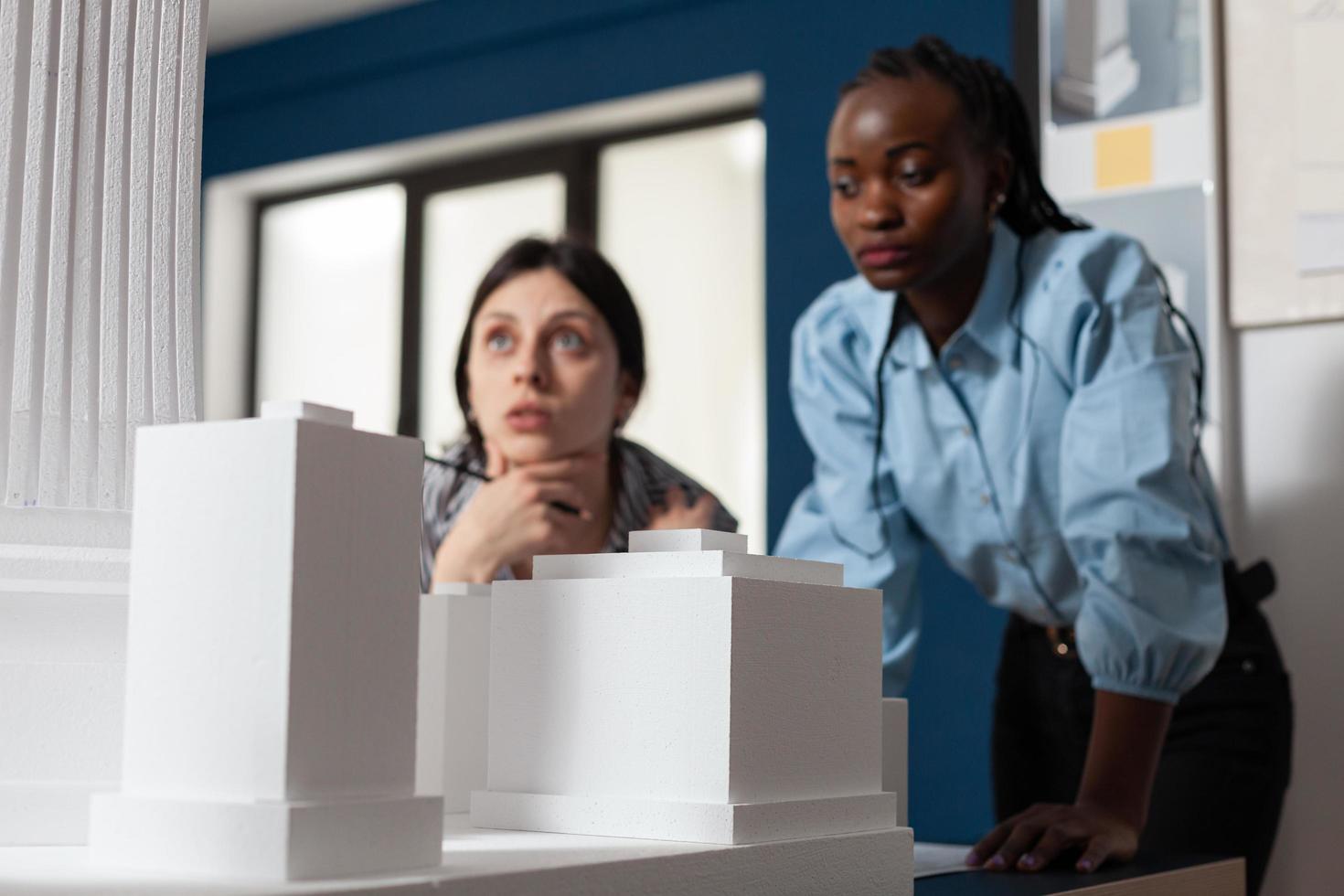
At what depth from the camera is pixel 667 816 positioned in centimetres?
72

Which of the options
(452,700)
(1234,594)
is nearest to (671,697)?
(452,700)

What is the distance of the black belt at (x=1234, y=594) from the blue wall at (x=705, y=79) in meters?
0.84

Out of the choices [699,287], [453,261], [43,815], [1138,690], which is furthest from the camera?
[453,261]

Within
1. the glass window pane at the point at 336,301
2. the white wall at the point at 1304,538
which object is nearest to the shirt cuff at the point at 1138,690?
the white wall at the point at 1304,538

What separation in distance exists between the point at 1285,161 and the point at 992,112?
0.86m

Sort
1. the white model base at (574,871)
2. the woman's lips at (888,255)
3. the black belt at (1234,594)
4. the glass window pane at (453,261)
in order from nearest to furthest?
the white model base at (574,871) < the woman's lips at (888,255) < the black belt at (1234,594) < the glass window pane at (453,261)

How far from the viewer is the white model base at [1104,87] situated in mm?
2400

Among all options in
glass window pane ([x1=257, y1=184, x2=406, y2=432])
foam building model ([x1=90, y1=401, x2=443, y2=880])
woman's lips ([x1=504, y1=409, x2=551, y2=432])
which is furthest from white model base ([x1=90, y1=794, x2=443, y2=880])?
glass window pane ([x1=257, y1=184, x2=406, y2=432])

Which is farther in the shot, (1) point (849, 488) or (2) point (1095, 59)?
(2) point (1095, 59)

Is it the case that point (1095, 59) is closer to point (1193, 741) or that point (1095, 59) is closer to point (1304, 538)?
point (1304, 538)

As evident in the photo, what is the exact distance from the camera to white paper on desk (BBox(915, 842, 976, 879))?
101 cm

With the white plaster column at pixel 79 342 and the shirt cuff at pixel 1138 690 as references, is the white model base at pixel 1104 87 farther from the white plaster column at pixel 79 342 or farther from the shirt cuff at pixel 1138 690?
the white plaster column at pixel 79 342

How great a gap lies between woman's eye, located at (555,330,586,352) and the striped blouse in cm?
16

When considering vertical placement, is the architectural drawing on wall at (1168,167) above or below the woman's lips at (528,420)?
above
